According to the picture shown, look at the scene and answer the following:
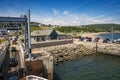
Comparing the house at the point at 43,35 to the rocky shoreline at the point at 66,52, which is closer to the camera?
the rocky shoreline at the point at 66,52

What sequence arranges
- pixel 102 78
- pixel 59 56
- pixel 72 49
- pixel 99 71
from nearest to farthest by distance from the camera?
pixel 102 78
pixel 99 71
pixel 59 56
pixel 72 49

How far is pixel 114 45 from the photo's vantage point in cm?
4722

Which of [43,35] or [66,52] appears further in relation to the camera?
[43,35]

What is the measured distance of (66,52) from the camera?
148 feet

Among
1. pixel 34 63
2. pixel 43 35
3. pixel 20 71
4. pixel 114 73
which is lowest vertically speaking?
pixel 114 73

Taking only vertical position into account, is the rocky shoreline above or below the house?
below

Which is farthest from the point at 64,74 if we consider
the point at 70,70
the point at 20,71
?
the point at 20,71

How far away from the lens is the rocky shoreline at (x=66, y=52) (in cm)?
4026

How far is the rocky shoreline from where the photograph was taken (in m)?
40.3

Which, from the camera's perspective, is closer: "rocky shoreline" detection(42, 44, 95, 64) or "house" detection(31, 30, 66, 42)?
"rocky shoreline" detection(42, 44, 95, 64)

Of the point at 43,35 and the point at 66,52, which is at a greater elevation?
the point at 43,35

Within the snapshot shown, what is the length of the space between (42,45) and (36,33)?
11345mm

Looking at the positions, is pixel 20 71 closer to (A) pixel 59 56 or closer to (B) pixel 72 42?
(A) pixel 59 56

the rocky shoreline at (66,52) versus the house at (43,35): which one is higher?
the house at (43,35)
